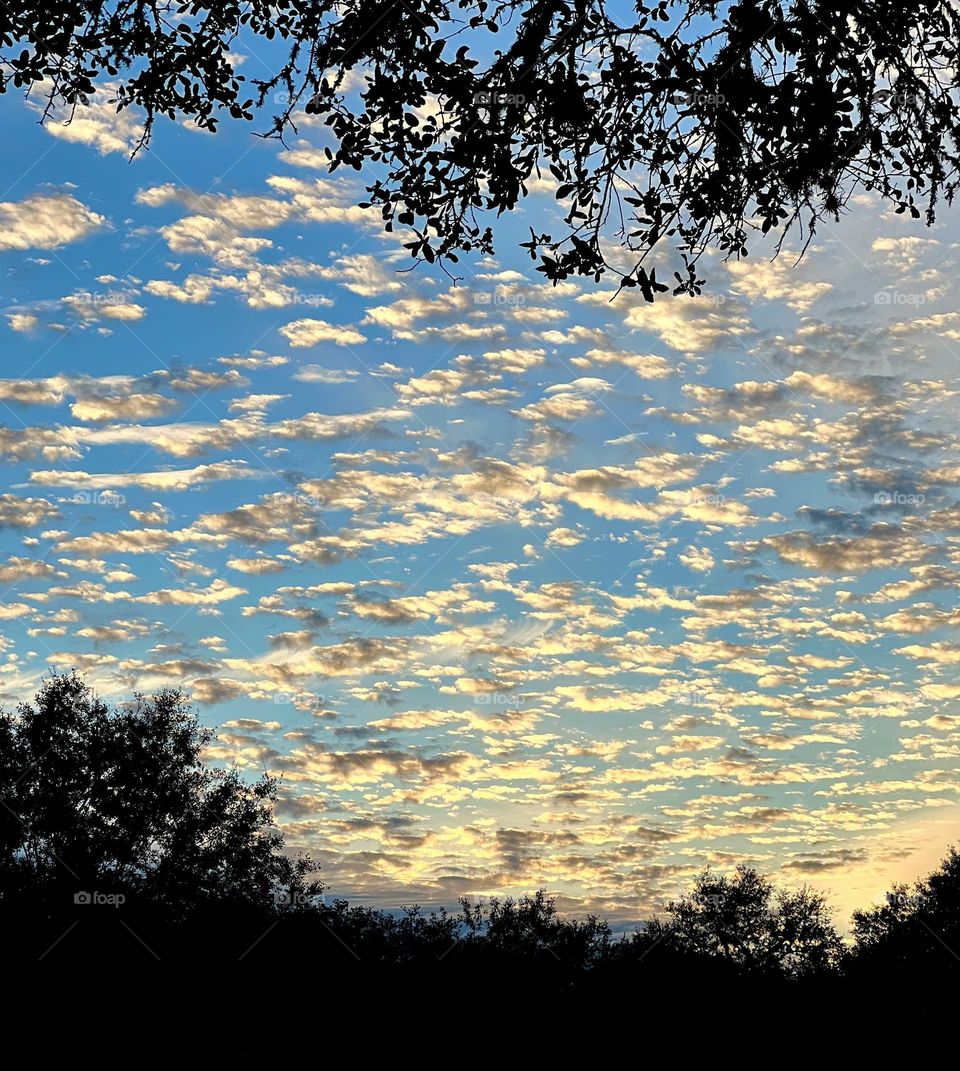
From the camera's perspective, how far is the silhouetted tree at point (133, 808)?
1459 inches

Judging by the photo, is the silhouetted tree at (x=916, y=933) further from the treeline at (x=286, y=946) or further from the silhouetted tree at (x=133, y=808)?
the silhouetted tree at (x=133, y=808)

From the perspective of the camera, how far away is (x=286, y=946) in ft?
81.1

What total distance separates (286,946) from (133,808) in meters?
14.7

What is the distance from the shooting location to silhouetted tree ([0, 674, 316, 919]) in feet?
122

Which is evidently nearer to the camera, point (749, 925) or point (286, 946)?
point (286, 946)

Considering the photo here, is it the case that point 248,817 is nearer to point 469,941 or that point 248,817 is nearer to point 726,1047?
point 469,941

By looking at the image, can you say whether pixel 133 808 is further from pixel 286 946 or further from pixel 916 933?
pixel 916 933

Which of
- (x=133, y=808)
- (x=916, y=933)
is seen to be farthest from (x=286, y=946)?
(x=916, y=933)

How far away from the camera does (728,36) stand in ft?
35.5

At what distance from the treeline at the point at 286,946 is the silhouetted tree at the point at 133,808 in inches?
2.8

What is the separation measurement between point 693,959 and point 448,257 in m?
31.9

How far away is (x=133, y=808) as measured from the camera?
37.3m

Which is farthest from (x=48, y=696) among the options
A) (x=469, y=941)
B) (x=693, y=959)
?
(x=693, y=959)

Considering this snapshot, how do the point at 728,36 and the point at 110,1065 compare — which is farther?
the point at 110,1065
